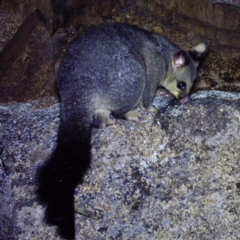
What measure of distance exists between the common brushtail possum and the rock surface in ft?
0.74

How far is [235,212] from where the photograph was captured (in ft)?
11.9

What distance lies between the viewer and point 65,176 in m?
3.34

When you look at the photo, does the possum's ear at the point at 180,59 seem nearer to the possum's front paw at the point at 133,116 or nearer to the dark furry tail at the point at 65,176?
the possum's front paw at the point at 133,116

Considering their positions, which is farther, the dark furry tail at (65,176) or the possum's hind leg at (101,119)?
the possum's hind leg at (101,119)

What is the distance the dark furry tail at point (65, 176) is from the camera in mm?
3246

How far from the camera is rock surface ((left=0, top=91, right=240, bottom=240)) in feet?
11.8

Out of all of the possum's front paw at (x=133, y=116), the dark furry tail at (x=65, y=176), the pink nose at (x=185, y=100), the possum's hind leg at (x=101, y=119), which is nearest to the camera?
the dark furry tail at (x=65, y=176)

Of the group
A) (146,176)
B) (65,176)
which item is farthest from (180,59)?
(65,176)

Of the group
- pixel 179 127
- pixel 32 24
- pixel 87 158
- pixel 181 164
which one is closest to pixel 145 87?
pixel 179 127

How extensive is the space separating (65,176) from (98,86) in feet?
2.50

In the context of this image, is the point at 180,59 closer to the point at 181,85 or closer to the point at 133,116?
the point at 181,85

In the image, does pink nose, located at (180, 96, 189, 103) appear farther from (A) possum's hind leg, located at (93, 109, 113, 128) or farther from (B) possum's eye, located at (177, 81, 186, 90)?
(A) possum's hind leg, located at (93, 109, 113, 128)

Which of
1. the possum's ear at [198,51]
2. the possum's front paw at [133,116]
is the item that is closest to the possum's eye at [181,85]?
the possum's ear at [198,51]

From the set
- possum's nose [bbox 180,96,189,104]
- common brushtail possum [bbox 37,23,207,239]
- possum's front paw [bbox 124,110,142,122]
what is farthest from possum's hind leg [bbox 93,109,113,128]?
possum's nose [bbox 180,96,189,104]
